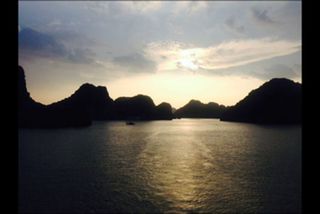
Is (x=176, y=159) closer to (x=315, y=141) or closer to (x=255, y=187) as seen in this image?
(x=255, y=187)

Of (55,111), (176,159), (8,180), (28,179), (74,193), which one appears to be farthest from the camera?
(55,111)

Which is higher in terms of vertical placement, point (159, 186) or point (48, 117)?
point (48, 117)

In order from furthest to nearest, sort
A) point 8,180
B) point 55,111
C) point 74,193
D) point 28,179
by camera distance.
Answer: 1. point 55,111
2. point 28,179
3. point 74,193
4. point 8,180

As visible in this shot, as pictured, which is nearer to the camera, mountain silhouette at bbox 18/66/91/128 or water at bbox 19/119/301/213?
water at bbox 19/119/301/213

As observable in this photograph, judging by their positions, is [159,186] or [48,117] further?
[48,117]

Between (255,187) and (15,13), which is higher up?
(15,13)

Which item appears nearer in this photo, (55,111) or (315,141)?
(315,141)

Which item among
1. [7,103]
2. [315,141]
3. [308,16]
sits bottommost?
[315,141]

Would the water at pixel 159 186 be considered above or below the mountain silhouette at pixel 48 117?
below

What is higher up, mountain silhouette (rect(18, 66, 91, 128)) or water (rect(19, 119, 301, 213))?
mountain silhouette (rect(18, 66, 91, 128))

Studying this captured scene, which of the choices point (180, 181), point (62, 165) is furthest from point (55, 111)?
point (180, 181)

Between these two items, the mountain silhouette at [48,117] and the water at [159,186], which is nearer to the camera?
the water at [159,186]
